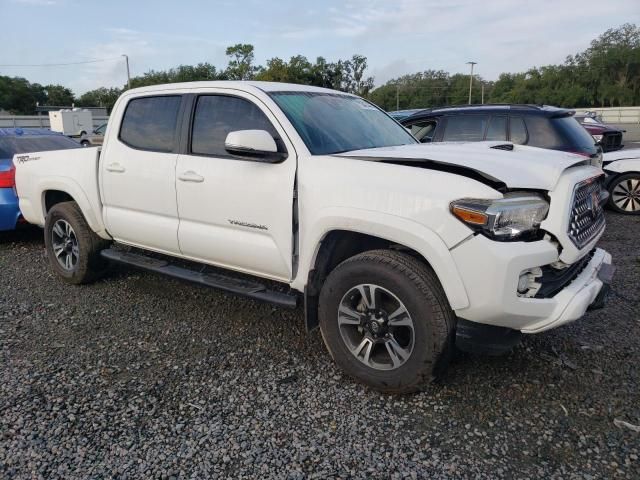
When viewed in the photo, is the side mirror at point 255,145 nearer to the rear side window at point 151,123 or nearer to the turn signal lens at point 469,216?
the rear side window at point 151,123

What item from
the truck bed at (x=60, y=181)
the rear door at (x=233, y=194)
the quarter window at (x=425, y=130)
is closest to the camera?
the rear door at (x=233, y=194)

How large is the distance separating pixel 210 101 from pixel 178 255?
1245 millimetres

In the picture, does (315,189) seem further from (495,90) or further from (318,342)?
(495,90)

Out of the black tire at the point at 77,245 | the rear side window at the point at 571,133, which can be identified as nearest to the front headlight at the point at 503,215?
the black tire at the point at 77,245

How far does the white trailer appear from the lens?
31844 millimetres

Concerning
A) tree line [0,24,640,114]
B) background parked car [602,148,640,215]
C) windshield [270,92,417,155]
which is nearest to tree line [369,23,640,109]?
tree line [0,24,640,114]

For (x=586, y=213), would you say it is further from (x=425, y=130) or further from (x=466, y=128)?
(x=425, y=130)

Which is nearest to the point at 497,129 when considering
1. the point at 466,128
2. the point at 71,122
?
the point at 466,128

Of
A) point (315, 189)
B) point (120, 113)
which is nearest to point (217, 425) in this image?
point (315, 189)

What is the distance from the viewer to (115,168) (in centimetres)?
442

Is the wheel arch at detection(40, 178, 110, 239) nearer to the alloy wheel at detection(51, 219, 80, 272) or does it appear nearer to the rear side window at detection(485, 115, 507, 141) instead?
the alloy wheel at detection(51, 219, 80, 272)

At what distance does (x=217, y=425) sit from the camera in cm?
285

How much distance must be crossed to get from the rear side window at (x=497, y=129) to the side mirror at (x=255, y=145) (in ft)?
15.7

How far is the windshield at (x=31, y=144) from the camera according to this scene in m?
6.84
